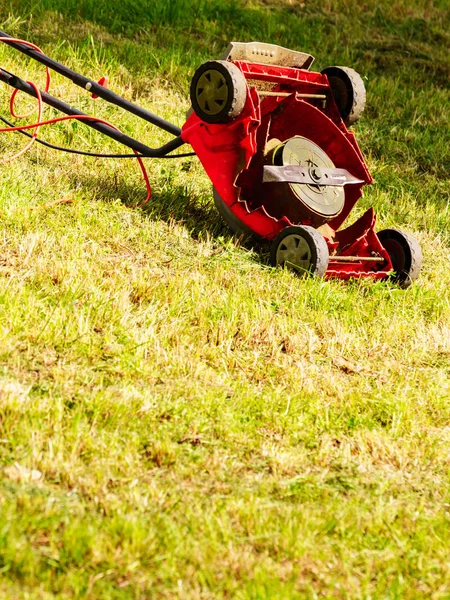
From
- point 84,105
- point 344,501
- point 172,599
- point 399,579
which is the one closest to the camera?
point 172,599

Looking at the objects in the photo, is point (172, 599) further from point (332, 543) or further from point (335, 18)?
point (335, 18)

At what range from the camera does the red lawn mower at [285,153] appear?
183 inches

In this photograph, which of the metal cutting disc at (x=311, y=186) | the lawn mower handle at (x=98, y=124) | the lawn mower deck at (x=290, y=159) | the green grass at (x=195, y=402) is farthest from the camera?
the lawn mower handle at (x=98, y=124)

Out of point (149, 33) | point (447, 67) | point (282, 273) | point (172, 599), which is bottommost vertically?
point (172, 599)

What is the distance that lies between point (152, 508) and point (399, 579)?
746 millimetres

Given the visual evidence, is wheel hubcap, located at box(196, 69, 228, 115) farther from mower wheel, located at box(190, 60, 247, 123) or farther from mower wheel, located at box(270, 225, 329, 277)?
mower wheel, located at box(270, 225, 329, 277)

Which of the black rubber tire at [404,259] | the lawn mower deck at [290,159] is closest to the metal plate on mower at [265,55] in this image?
the lawn mower deck at [290,159]

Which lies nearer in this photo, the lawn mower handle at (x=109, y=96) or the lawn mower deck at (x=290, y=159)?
the lawn mower deck at (x=290, y=159)

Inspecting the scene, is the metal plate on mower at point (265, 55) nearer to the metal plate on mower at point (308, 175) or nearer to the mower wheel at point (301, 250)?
the metal plate on mower at point (308, 175)

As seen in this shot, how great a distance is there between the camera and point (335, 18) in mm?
9906

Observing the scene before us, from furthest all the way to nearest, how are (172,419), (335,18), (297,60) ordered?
(335,18)
(297,60)
(172,419)

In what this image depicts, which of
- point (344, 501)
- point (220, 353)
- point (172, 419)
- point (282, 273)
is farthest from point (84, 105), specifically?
point (344, 501)

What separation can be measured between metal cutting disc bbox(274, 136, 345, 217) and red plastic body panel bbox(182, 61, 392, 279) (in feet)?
0.35

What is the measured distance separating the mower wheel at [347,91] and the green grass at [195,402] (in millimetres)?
1010
